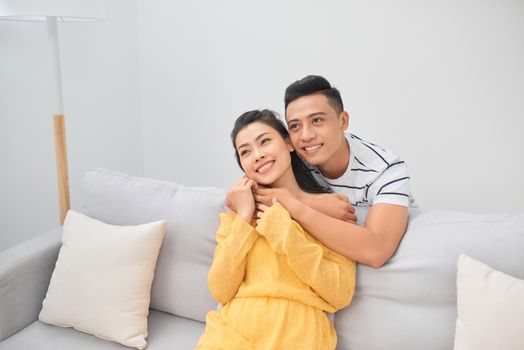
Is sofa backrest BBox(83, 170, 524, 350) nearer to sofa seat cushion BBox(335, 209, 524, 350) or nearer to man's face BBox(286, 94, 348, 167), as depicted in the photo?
sofa seat cushion BBox(335, 209, 524, 350)

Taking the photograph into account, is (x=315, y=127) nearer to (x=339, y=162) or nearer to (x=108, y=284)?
(x=339, y=162)

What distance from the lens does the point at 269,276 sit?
137 centimetres

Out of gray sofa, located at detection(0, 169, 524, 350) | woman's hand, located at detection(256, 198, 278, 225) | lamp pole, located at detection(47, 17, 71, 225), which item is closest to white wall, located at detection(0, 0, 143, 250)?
lamp pole, located at detection(47, 17, 71, 225)

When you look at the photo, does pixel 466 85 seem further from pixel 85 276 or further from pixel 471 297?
pixel 85 276

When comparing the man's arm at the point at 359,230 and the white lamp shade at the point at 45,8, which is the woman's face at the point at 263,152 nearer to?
the man's arm at the point at 359,230

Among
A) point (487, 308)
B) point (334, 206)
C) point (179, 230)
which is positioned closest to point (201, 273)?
point (179, 230)

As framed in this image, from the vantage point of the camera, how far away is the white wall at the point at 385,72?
2096 mm

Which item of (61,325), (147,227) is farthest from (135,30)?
(61,325)

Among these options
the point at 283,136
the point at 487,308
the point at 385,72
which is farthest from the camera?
the point at 385,72

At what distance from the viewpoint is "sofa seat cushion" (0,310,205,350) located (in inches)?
60.9

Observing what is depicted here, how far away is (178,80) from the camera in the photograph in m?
2.81

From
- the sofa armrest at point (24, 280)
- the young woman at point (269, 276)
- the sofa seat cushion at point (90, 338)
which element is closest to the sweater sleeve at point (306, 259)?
the young woman at point (269, 276)

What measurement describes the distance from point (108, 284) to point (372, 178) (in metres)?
0.91

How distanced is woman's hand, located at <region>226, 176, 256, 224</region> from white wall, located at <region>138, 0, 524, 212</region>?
3.56 feet
